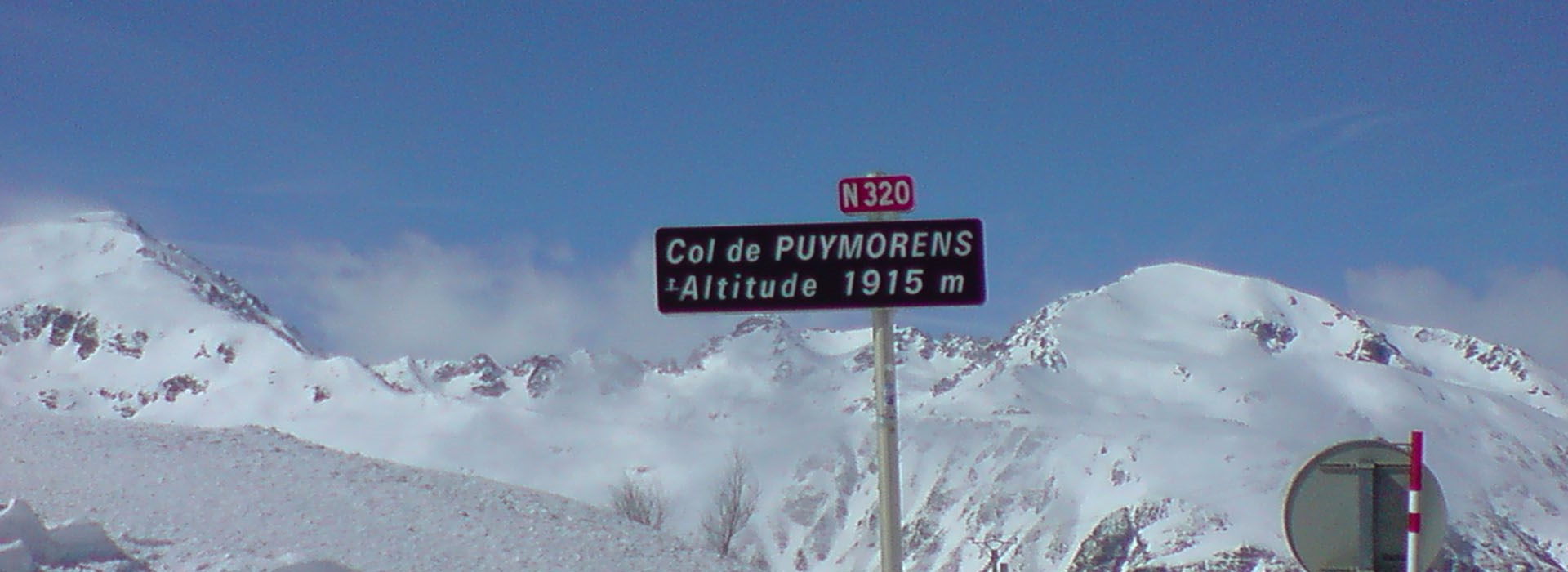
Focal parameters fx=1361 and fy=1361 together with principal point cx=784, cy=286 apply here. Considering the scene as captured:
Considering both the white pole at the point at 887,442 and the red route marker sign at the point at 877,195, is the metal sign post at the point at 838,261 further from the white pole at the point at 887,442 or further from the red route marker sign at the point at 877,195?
the white pole at the point at 887,442

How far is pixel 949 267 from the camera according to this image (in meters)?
7.28

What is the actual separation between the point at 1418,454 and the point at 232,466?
59.4 ft

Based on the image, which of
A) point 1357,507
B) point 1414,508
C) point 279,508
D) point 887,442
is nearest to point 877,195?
point 887,442

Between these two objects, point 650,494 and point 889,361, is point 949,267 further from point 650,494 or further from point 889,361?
point 650,494

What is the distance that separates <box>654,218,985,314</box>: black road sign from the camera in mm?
7285

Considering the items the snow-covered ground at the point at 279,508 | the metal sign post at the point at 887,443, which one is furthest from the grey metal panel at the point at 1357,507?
the snow-covered ground at the point at 279,508

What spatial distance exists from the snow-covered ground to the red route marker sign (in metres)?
9.43

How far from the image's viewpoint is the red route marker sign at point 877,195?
24.1 feet

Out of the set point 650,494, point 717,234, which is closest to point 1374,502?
point 717,234

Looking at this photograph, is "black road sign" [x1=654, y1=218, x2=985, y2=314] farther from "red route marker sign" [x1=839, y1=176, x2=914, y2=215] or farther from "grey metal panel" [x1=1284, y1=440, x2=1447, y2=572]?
"grey metal panel" [x1=1284, y1=440, x2=1447, y2=572]

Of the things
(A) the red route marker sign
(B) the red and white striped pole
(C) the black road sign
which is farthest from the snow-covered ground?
(B) the red and white striped pole

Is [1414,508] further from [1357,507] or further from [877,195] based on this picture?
[877,195]

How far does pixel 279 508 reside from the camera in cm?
1839

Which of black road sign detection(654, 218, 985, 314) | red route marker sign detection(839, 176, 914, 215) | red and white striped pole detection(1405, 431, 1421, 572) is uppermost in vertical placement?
red route marker sign detection(839, 176, 914, 215)
